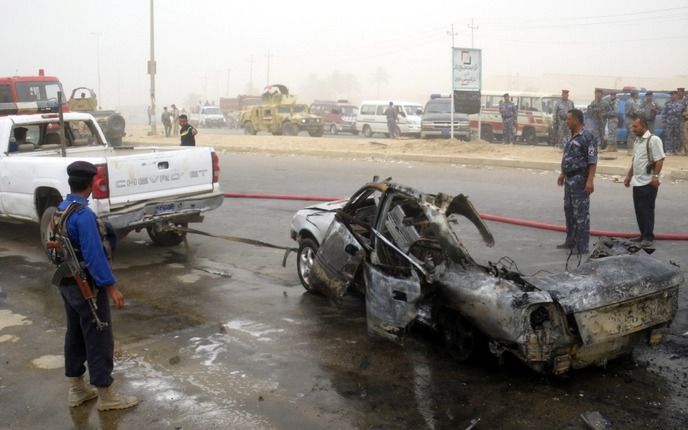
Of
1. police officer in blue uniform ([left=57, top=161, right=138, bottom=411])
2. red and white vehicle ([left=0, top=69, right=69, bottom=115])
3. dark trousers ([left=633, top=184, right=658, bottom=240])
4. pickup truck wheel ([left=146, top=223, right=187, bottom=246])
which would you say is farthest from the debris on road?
red and white vehicle ([left=0, top=69, right=69, bottom=115])

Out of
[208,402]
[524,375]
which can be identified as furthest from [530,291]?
[208,402]

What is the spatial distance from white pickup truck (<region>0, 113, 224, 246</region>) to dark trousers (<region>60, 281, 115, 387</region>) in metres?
3.66

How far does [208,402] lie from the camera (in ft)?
16.4

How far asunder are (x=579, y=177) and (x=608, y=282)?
3992 millimetres

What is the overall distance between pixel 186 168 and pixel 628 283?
600 centimetres

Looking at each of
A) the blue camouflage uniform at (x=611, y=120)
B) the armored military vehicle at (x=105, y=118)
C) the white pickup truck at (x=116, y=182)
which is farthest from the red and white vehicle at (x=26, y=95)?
the blue camouflage uniform at (x=611, y=120)

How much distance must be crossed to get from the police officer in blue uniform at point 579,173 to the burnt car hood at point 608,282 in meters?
3.24

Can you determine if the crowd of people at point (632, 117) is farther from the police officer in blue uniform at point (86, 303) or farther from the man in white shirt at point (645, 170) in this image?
the police officer in blue uniform at point (86, 303)

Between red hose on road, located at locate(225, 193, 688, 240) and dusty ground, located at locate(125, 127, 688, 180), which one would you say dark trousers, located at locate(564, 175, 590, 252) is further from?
dusty ground, located at locate(125, 127, 688, 180)

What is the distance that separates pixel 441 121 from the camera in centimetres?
2898

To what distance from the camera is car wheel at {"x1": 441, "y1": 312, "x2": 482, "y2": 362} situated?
216 inches

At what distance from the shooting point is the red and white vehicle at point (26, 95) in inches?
916

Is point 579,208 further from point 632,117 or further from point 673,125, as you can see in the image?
point 673,125

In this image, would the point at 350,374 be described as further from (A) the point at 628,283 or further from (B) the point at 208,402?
(A) the point at 628,283
